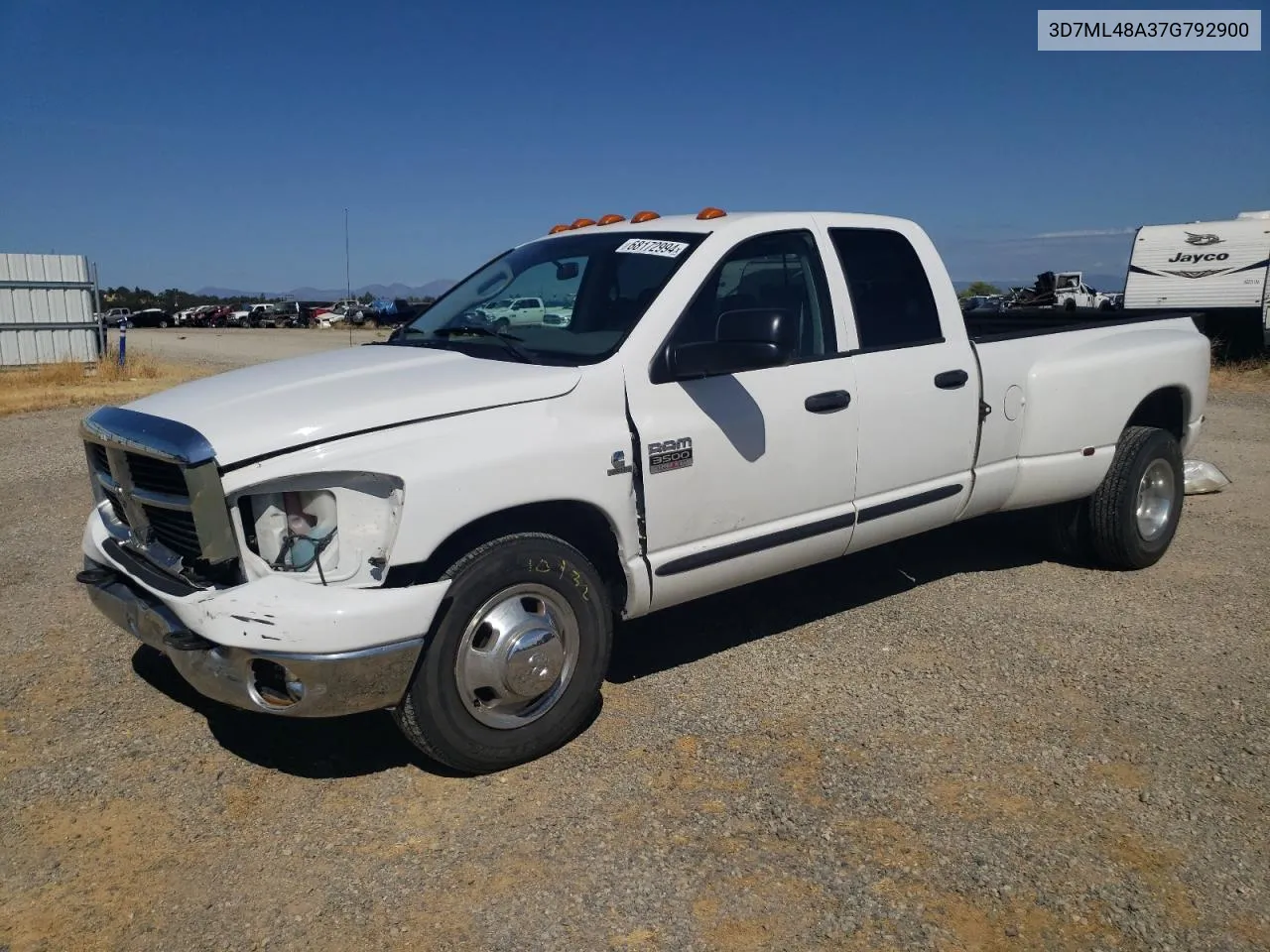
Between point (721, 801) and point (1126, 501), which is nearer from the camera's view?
point (721, 801)

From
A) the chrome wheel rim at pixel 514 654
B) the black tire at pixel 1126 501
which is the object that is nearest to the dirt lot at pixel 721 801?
the chrome wheel rim at pixel 514 654

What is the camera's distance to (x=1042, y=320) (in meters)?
6.91

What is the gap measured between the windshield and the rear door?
0.90 meters

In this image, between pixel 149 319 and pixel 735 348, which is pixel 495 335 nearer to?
pixel 735 348

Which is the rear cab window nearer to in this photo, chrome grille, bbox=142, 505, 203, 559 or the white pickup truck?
the white pickup truck

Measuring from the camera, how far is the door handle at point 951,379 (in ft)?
15.6

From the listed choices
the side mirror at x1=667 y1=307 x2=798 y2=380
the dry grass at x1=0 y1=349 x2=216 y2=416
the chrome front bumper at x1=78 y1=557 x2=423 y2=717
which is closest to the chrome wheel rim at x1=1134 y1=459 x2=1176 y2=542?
the side mirror at x1=667 y1=307 x2=798 y2=380

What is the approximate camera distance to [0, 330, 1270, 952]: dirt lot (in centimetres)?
285

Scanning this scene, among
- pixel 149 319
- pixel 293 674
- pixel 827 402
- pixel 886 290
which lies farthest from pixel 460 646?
pixel 149 319

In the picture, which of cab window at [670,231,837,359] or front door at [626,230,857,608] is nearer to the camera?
front door at [626,230,857,608]

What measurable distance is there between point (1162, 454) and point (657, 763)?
384cm

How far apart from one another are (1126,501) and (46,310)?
748 inches

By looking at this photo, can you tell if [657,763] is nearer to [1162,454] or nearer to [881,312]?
[881,312]

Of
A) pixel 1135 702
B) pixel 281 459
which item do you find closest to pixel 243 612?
pixel 281 459
